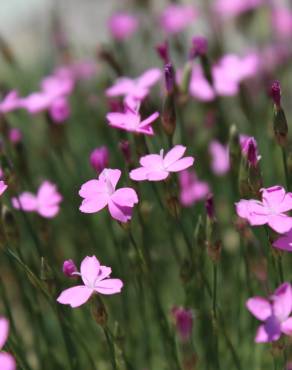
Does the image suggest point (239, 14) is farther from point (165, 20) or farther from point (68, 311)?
point (68, 311)

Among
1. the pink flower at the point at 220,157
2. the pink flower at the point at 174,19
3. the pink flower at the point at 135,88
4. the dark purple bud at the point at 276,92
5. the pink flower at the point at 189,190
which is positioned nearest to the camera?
the dark purple bud at the point at 276,92

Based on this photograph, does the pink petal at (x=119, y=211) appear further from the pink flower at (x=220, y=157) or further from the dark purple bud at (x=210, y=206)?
the pink flower at (x=220, y=157)

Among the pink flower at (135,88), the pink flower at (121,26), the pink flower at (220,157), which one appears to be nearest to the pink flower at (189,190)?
the pink flower at (220,157)

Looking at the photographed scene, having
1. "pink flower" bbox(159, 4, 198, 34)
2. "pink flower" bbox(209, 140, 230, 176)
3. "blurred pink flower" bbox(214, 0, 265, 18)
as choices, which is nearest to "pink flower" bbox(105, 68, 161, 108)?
"pink flower" bbox(209, 140, 230, 176)

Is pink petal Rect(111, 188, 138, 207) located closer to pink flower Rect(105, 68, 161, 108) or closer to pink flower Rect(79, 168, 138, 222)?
pink flower Rect(79, 168, 138, 222)

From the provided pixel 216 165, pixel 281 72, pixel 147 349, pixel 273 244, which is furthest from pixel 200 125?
pixel 273 244

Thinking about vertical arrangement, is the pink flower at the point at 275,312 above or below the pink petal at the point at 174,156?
below

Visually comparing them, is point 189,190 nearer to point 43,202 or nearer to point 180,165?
point 43,202
